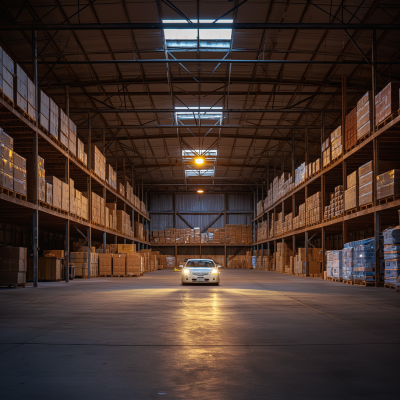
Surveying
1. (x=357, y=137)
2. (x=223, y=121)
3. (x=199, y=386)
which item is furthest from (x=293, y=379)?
(x=223, y=121)

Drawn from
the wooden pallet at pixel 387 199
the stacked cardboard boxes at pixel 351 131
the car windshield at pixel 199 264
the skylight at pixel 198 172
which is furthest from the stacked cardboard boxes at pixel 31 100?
the skylight at pixel 198 172

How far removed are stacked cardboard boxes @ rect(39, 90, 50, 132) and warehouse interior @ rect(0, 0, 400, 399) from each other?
8 cm

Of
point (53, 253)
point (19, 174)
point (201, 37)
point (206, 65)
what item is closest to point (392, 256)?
point (201, 37)

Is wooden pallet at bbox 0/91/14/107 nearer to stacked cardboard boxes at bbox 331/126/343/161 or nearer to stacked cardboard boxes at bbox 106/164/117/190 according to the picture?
stacked cardboard boxes at bbox 331/126/343/161

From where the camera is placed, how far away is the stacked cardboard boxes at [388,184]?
14578mm

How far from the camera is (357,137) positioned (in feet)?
59.4

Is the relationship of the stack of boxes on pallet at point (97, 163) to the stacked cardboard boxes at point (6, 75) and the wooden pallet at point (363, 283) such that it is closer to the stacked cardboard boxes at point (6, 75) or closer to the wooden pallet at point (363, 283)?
the stacked cardboard boxes at point (6, 75)

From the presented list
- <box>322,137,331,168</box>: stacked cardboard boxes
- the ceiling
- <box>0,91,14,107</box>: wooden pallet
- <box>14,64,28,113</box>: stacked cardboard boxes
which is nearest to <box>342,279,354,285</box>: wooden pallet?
<box>322,137,331,168</box>: stacked cardboard boxes

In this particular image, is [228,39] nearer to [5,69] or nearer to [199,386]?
[5,69]

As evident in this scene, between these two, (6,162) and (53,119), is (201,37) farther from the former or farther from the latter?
(6,162)

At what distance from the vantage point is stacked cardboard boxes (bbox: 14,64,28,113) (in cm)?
1430

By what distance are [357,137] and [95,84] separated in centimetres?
1219

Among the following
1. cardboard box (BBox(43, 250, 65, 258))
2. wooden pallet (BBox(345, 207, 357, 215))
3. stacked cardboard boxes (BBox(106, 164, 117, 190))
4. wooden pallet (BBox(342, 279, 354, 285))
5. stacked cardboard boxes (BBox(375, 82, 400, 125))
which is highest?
stacked cardboard boxes (BBox(375, 82, 400, 125))

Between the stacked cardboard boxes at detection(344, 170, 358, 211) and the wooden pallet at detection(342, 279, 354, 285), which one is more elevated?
the stacked cardboard boxes at detection(344, 170, 358, 211)
